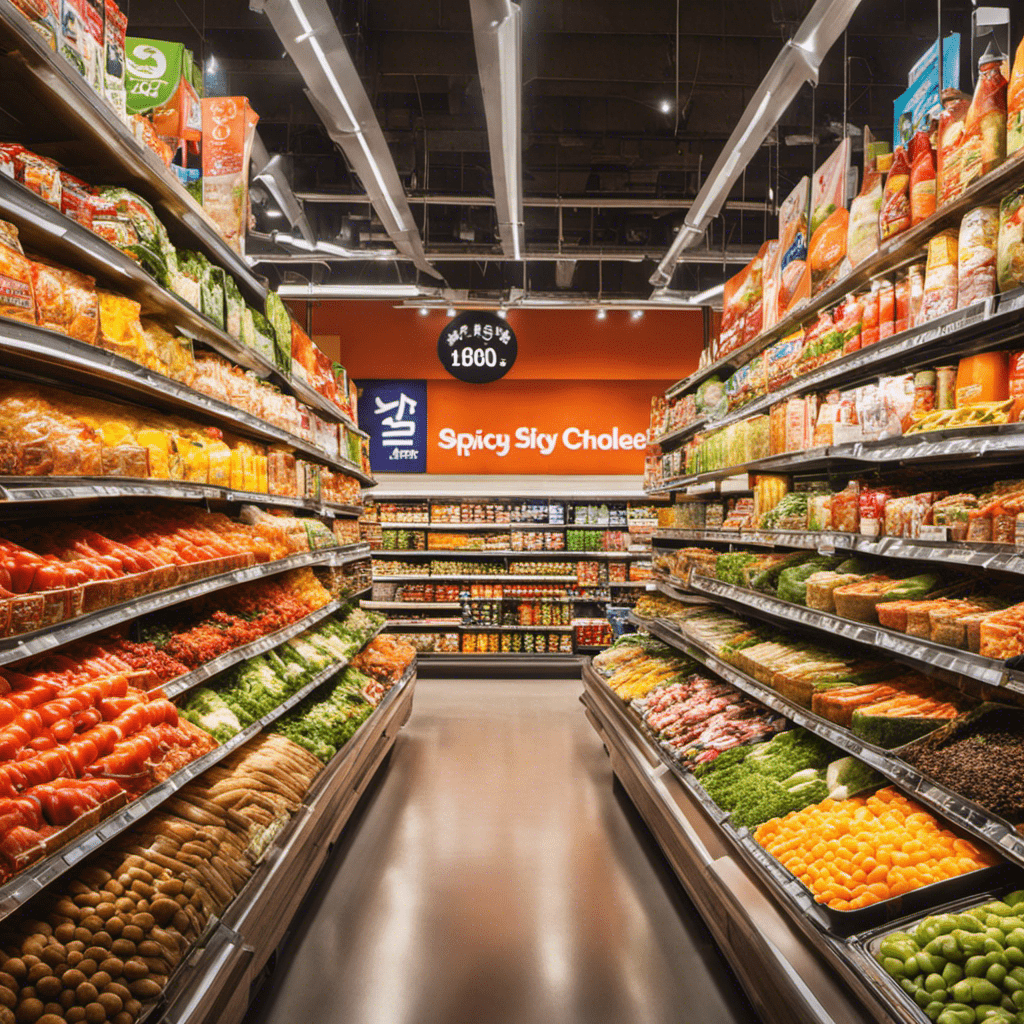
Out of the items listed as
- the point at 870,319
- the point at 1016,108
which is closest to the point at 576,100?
the point at 870,319

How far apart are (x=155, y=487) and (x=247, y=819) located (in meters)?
1.22

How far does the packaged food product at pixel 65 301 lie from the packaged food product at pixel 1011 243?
2536mm

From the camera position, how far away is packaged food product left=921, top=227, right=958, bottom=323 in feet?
7.64

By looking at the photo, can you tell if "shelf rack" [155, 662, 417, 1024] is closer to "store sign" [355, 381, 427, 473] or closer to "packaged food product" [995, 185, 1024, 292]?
"packaged food product" [995, 185, 1024, 292]

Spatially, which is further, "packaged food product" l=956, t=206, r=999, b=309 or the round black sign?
the round black sign

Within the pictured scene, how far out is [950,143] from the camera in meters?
2.37

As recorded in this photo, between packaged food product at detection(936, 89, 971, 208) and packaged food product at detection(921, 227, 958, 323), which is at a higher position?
→ packaged food product at detection(936, 89, 971, 208)

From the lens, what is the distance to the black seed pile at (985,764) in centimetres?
185

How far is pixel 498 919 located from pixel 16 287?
9.89 ft

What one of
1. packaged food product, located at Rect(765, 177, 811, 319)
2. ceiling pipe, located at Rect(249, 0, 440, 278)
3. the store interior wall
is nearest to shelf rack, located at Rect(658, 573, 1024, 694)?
packaged food product, located at Rect(765, 177, 811, 319)

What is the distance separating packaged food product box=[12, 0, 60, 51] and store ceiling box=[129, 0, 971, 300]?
3.77 meters

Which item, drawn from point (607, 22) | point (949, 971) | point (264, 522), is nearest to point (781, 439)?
point (949, 971)

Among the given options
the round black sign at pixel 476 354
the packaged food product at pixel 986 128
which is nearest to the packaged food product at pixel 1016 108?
the packaged food product at pixel 986 128

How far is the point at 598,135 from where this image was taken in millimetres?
7797
